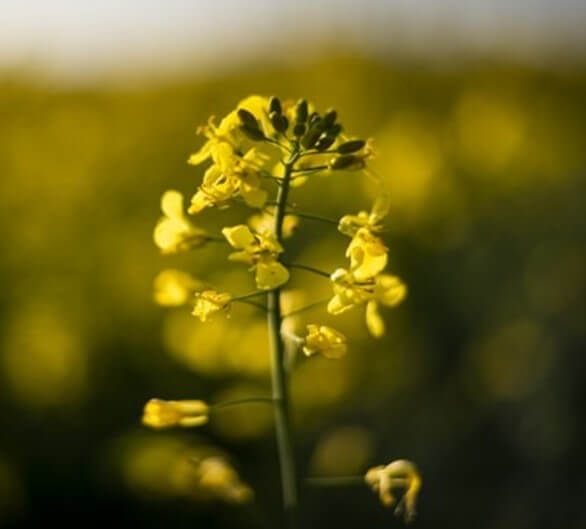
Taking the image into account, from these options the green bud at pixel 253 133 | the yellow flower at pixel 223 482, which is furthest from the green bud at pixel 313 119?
the yellow flower at pixel 223 482

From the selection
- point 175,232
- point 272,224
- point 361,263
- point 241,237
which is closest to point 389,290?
point 361,263

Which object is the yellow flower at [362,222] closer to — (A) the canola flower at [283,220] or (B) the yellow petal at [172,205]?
(A) the canola flower at [283,220]

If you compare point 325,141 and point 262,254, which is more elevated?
point 325,141

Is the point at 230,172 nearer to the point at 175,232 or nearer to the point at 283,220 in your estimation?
the point at 283,220

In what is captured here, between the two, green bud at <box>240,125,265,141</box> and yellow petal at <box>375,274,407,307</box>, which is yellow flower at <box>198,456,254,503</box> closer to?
yellow petal at <box>375,274,407,307</box>

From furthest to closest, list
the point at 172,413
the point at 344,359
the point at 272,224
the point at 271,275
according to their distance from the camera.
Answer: the point at 344,359 → the point at 172,413 → the point at 272,224 → the point at 271,275

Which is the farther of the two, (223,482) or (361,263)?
(223,482)

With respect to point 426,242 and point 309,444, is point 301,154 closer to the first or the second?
point 309,444
